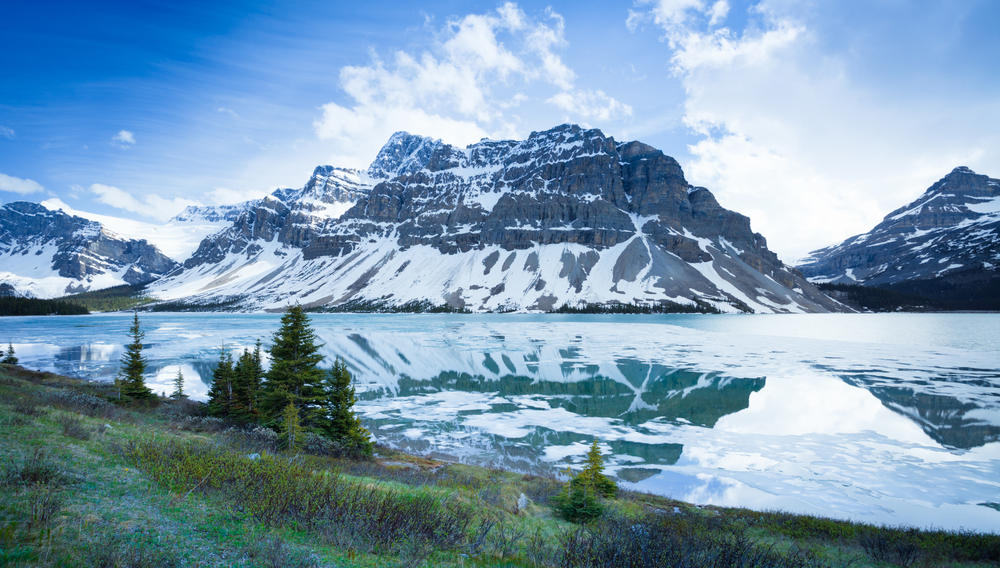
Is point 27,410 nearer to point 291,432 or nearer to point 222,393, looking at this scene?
point 291,432

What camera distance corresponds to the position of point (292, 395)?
18641mm

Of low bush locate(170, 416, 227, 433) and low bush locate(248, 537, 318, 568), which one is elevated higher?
low bush locate(248, 537, 318, 568)

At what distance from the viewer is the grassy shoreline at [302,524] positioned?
5926mm

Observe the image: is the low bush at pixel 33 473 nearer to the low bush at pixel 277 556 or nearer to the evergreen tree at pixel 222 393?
the low bush at pixel 277 556

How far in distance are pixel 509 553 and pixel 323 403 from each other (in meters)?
15.9

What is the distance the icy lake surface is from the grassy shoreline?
4091mm

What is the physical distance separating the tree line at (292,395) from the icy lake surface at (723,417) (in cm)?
392

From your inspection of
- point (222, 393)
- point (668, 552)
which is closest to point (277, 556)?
point (668, 552)

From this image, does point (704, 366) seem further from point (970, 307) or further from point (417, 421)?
point (970, 307)

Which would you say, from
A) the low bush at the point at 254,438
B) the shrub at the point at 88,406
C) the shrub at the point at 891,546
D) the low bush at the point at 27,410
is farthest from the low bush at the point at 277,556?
the shrub at the point at 88,406

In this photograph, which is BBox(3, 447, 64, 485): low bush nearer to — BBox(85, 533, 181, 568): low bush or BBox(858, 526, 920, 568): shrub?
BBox(85, 533, 181, 568): low bush

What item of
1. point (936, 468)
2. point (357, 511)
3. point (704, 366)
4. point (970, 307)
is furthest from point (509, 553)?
point (970, 307)

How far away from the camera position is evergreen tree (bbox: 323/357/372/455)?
59.8 ft

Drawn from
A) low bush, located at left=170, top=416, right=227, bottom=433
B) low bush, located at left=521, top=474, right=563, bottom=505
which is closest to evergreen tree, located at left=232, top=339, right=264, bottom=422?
low bush, located at left=170, top=416, right=227, bottom=433
